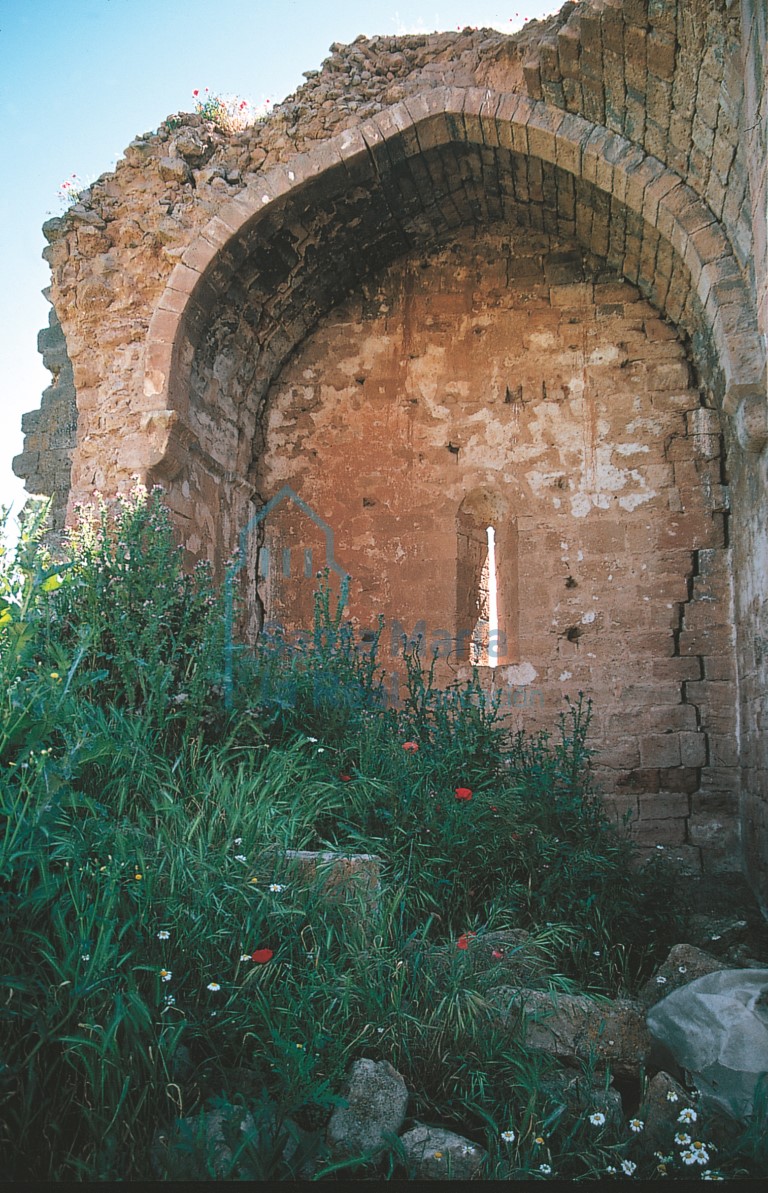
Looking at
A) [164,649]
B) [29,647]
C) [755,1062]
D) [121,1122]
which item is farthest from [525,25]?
[121,1122]

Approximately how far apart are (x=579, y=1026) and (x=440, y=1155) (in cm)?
79

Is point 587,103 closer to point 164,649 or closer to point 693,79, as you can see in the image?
point 693,79

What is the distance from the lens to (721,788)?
5629 millimetres

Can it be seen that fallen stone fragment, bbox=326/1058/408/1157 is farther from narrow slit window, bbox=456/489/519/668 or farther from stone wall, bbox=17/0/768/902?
narrow slit window, bbox=456/489/519/668

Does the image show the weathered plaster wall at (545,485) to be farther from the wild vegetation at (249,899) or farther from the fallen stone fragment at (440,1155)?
the fallen stone fragment at (440,1155)

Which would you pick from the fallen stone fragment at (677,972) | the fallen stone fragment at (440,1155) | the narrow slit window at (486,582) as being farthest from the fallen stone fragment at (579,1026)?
the narrow slit window at (486,582)

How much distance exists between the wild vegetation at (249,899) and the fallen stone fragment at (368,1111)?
0.05 meters

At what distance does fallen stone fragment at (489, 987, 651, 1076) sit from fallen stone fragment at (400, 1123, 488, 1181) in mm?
484

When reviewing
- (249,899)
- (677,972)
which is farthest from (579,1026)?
(249,899)

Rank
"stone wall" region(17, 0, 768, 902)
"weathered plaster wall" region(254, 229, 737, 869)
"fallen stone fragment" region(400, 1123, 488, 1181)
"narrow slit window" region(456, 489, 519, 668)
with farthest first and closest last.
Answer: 1. "narrow slit window" region(456, 489, 519, 668)
2. "weathered plaster wall" region(254, 229, 737, 869)
3. "stone wall" region(17, 0, 768, 902)
4. "fallen stone fragment" region(400, 1123, 488, 1181)

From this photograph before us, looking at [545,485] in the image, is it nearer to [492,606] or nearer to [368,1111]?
[492,606]

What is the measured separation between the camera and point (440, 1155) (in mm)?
1978

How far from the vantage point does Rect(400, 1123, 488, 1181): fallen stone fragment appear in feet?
6.41

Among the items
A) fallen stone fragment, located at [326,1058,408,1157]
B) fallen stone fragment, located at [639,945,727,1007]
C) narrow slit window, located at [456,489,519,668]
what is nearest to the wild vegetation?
fallen stone fragment, located at [326,1058,408,1157]
